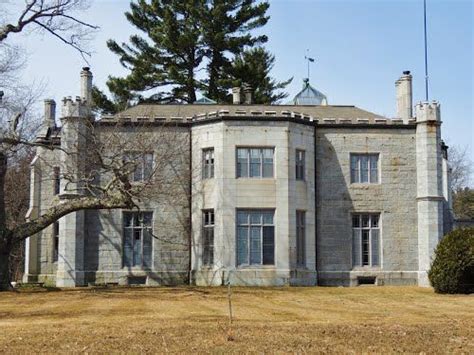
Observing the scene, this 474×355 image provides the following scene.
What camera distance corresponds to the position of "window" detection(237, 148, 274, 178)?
29.6m

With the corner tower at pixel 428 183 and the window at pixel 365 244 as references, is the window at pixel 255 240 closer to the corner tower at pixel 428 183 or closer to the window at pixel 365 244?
the window at pixel 365 244

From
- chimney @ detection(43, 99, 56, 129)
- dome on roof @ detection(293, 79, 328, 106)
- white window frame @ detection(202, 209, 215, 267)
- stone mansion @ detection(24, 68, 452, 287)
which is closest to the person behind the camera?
stone mansion @ detection(24, 68, 452, 287)

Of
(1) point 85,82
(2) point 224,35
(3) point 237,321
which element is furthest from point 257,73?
(3) point 237,321

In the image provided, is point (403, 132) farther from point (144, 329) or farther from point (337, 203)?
point (144, 329)

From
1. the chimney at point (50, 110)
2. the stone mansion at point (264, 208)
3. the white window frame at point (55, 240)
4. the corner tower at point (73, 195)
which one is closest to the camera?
the stone mansion at point (264, 208)

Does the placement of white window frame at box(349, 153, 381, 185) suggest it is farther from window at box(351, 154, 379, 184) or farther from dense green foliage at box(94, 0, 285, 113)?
dense green foliage at box(94, 0, 285, 113)

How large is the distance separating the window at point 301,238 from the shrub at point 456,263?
6.24m

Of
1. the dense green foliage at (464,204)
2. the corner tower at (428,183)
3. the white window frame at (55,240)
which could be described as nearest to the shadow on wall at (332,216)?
the corner tower at (428,183)

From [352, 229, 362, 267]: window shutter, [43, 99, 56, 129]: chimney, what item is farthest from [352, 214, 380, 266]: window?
[43, 99, 56, 129]: chimney

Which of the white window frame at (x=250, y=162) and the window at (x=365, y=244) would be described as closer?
the white window frame at (x=250, y=162)

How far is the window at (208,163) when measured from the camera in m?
30.2

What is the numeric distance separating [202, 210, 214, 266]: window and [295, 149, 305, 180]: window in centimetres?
401

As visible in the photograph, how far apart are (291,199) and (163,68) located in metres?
23.6

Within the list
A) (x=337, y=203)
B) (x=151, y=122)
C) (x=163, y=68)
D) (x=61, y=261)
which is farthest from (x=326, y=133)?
(x=163, y=68)
